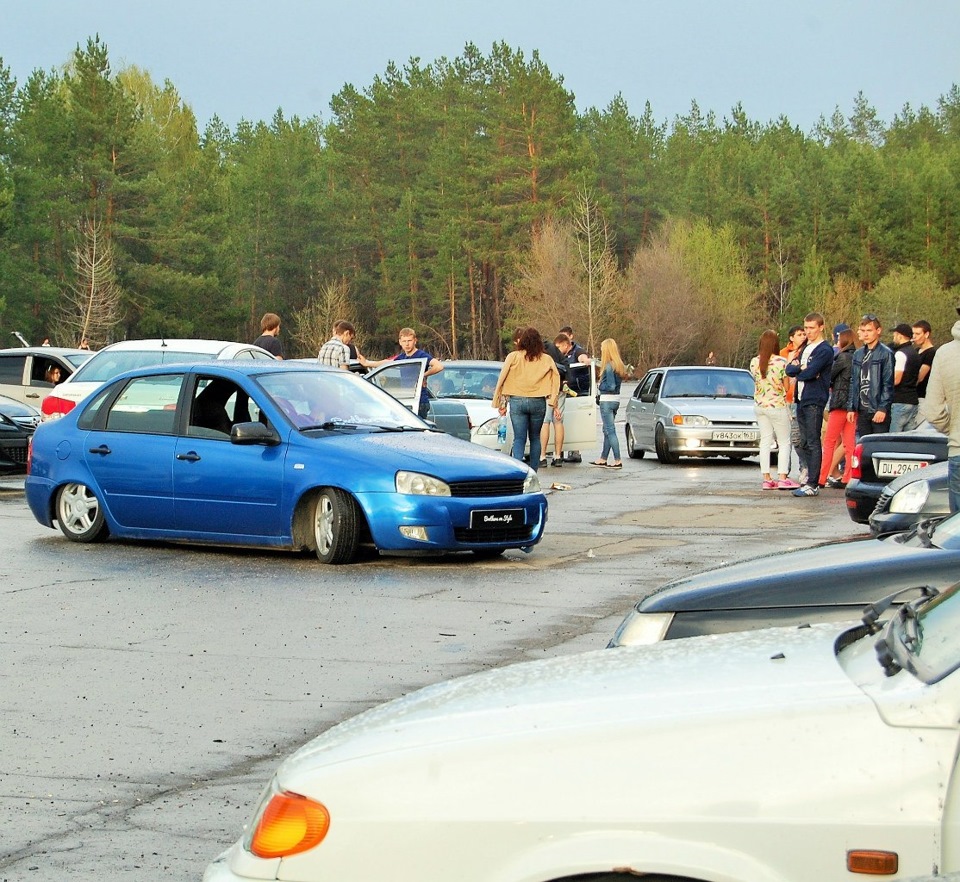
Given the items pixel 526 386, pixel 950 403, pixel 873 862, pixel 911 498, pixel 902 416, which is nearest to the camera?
pixel 873 862

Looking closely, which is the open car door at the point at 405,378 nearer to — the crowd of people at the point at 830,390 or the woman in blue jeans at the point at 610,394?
the crowd of people at the point at 830,390

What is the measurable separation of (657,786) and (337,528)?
29.7 feet

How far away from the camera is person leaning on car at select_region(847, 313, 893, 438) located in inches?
695

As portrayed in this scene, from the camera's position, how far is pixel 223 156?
12625 cm

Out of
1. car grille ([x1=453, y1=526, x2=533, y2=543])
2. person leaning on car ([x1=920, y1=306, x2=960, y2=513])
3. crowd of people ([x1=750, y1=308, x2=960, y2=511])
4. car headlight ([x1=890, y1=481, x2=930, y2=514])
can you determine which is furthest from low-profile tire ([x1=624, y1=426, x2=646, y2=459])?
person leaning on car ([x1=920, y1=306, x2=960, y2=513])

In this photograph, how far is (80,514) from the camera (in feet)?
43.4

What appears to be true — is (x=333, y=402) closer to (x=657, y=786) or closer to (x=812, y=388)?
(x=812, y=388)

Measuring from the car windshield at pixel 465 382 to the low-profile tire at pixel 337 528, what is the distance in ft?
35.4

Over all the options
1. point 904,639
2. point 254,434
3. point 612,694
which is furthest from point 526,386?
point 612,694

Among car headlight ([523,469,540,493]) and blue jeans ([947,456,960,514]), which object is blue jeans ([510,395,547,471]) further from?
blue jeans ([947,456,960,514])

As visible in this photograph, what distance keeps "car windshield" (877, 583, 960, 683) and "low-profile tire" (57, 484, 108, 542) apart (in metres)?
10.3

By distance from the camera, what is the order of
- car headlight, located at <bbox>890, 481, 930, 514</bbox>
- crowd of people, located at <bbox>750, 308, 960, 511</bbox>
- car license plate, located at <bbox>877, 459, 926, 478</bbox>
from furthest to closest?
crowd of people, located at <bbox>750, 308, 960, 511</bbox>, car license plate, located at <bbox>877, 459, 926, 478</bbox>, car headlight, located at <bbox>890, 481, 930, 514</bbox>

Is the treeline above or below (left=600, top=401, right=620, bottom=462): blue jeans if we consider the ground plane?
above

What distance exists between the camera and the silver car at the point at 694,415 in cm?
2377
